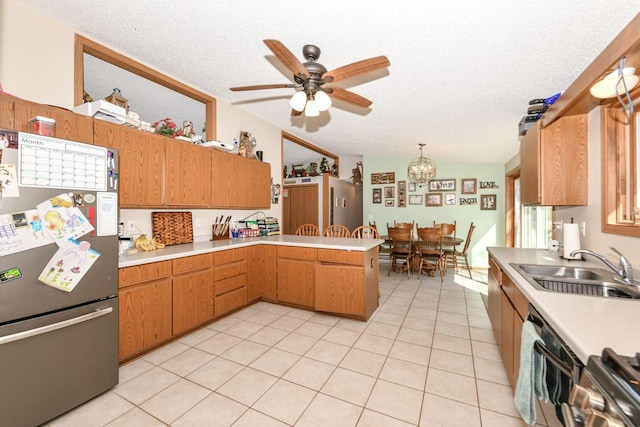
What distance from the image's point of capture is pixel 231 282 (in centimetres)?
308

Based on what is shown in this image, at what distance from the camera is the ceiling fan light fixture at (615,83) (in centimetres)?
140

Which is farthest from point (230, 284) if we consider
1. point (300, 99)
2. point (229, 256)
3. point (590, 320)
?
point (590, 320)

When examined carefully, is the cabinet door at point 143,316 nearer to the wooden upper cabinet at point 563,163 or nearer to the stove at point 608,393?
the stove at point 608,393

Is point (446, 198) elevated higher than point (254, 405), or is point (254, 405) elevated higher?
point (446, 198)

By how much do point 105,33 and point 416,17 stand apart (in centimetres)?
245

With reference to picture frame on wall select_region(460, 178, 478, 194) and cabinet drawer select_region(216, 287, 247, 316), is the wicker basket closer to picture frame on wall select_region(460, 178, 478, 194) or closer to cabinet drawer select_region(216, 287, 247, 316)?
cabinet drawer select_region(216, 287, 247, 316)

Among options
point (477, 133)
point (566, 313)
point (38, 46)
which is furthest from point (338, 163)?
point (566, 313)

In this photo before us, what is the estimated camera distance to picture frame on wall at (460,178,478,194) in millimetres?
5754

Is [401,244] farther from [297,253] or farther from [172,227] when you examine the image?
[172,227]

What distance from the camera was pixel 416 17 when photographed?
175 cm

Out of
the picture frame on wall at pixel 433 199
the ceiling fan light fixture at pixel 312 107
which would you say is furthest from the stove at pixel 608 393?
the picture frame on wall at pixel 433 199

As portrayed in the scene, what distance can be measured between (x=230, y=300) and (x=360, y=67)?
2.67 m

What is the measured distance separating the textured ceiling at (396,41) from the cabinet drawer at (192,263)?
1878 mm

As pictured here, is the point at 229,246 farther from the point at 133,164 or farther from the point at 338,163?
the point at 338,163
